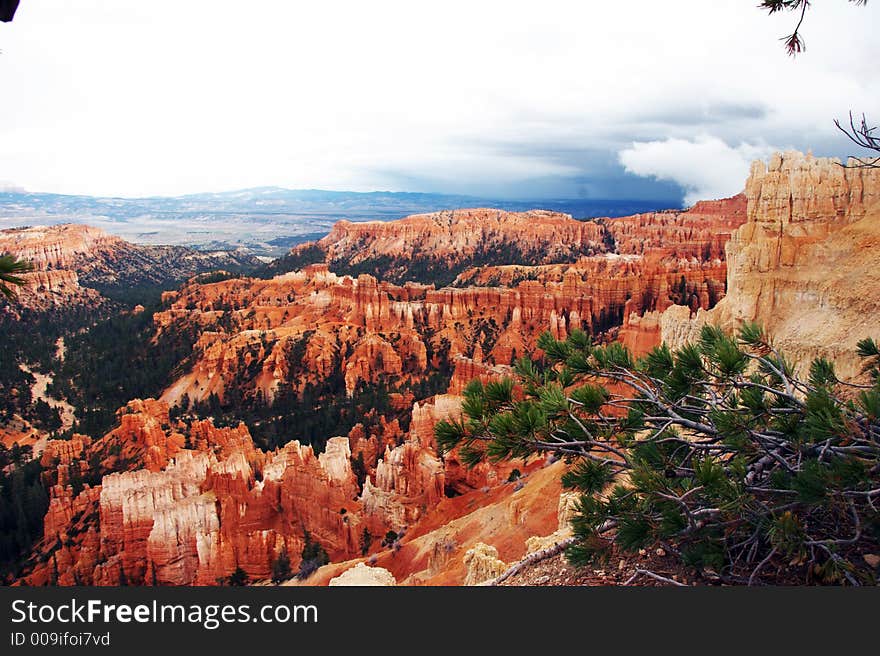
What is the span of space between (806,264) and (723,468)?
11937 millimetres

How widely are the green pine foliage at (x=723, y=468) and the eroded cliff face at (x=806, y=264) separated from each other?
717cm

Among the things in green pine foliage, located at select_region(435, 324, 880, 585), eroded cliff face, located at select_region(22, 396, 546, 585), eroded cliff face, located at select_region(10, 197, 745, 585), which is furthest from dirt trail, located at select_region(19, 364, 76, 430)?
green pine foliage, located at select_region(435, 324, 880, 585)

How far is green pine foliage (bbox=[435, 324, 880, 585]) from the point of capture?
127 inches

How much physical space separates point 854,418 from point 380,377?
40.4 m

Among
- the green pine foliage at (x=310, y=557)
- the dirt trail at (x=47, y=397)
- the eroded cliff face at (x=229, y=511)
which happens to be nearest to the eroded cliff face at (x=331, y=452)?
the eroded cliff face at (x=229, y=511)

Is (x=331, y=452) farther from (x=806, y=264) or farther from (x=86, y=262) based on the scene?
(x=86, y=262)

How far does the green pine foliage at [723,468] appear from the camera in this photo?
3217 mm

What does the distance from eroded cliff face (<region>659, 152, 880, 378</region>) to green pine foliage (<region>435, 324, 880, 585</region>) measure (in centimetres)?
717

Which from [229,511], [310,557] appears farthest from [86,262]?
[310,557]

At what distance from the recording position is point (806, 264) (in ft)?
43.9

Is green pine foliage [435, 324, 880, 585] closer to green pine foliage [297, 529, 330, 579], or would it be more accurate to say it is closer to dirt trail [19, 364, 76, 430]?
green pine foliage [297, 529, 330, 579]

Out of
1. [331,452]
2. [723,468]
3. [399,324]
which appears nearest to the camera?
[723,468]

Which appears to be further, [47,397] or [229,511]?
[47,397]

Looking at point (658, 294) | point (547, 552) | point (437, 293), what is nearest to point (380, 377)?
point (437, 293)
